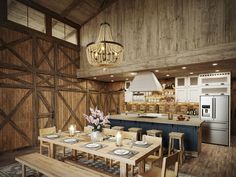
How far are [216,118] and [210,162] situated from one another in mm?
2288

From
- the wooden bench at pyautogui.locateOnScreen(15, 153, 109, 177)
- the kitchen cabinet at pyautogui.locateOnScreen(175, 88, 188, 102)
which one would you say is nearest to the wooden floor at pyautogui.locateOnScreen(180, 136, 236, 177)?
the wooden bench at pyautogui.locateOnScreen(15, 153, 109, 177)

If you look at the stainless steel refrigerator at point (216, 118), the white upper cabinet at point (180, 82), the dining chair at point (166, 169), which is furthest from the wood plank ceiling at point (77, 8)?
the dining chair at point (166, 169)

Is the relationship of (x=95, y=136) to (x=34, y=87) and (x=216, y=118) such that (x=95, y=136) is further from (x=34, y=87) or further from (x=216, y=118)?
(x=216, y=118)

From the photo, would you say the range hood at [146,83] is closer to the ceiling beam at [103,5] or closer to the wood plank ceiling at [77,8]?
the ceiling beam at [103,5]

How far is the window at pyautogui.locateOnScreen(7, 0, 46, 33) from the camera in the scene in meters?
5.34

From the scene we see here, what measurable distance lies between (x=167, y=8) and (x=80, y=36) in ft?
13.2

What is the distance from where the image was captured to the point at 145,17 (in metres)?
5.74

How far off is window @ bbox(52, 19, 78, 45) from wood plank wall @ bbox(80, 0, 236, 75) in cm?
148

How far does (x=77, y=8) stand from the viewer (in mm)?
6641

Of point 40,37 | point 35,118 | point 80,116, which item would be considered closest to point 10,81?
point 35,118

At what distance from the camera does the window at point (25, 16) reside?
5344 mm

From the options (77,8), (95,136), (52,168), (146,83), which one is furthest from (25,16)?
(52,168)

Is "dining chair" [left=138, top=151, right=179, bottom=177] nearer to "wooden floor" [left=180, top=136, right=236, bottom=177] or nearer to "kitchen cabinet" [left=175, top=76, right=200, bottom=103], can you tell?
"wooden floor" [left=180, top=136, right=236, bottom=177]

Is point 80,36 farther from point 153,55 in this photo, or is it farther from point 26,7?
point 153,55
